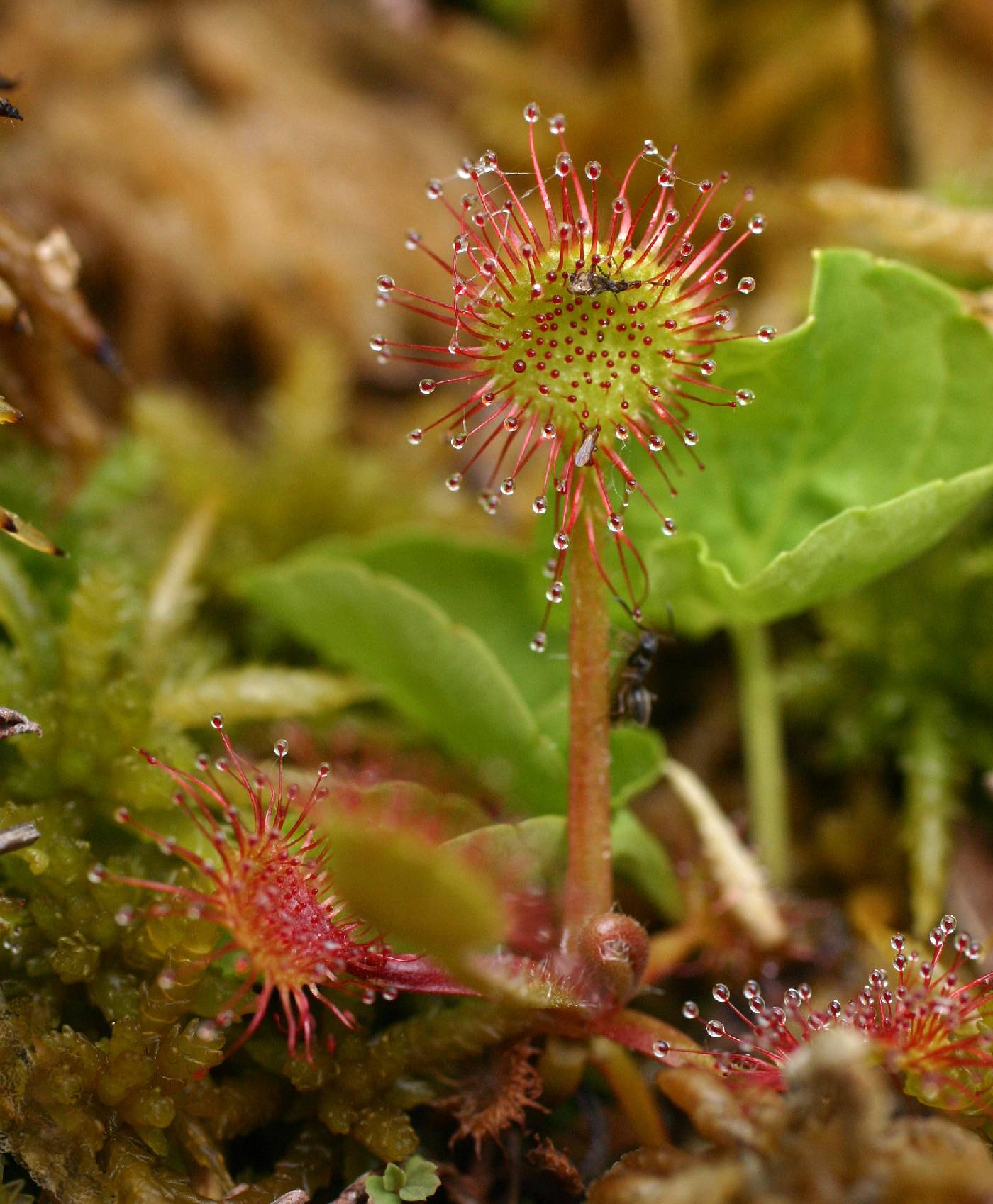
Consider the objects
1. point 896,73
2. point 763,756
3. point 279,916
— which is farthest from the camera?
point 896,73

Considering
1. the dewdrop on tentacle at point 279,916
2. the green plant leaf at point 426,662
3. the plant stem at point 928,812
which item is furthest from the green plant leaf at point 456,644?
the plant stem at point 928,812

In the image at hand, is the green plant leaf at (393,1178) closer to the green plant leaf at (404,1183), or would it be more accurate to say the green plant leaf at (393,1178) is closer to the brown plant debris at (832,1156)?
the green plant leaf at (404,1183)

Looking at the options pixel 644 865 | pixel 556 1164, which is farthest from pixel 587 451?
pixel 556 1164

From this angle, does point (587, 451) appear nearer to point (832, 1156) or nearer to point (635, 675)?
point (635, 675)

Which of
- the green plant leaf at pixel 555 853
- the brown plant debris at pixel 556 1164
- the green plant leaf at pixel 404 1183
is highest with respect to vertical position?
the green plant leaf at pixel 555 853

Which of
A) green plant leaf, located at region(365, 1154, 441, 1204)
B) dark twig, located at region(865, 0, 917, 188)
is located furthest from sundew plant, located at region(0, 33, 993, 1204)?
dark twig, located at region(865, 0, 917, 188)

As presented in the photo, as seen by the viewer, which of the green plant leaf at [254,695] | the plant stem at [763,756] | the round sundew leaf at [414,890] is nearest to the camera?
the round sundew leaf at [414,890]

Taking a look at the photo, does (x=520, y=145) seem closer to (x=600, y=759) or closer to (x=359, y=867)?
(x=600, y=759)
